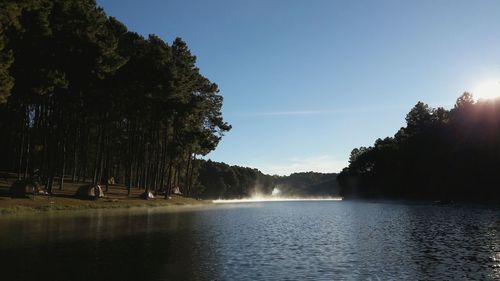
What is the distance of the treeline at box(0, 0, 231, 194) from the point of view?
5206 centimetres

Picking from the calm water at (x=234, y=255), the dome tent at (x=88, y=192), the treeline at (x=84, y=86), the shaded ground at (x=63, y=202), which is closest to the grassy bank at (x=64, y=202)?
the shaded ground at (x=63, y=202)

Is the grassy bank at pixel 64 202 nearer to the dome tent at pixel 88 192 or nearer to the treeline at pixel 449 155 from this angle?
the dome tent at pixel 88 192

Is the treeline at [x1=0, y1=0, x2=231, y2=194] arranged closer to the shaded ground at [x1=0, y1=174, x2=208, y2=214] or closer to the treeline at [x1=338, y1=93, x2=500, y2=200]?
the shaded ground at [x1=0, y1=174, x2=208, y2=214]

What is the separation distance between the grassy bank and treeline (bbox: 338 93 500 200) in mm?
81587

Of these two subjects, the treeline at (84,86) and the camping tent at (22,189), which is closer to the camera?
the treeline at (84,86)

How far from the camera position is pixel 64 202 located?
60312 millimetres

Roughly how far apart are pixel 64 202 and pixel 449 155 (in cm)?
11148

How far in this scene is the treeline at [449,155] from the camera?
12150 cm

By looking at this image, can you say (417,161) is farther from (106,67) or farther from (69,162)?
(106,67)

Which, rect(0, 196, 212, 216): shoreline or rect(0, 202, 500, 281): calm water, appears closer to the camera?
rect(0, 202, 500, 281): calm water

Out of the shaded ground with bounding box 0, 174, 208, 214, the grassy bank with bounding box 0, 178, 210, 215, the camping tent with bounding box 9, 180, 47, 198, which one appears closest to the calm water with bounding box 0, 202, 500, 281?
the grassy bank with bounding box 0, 178, 210, 215

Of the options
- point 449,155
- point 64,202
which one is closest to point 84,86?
point 64,202

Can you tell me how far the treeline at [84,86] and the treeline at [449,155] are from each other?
2645 inches

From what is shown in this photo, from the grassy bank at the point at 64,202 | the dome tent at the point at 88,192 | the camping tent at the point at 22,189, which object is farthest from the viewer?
the dome tent at the point at 88,192
